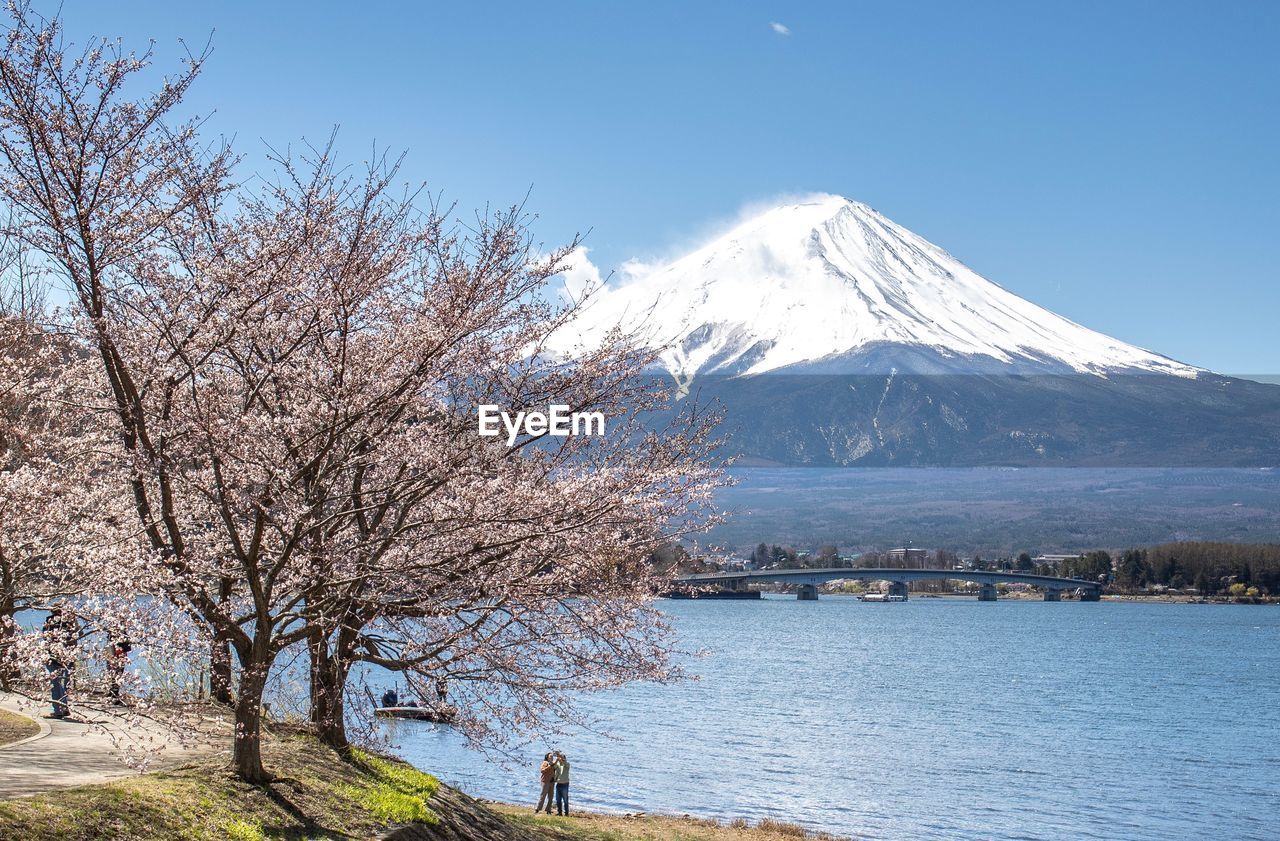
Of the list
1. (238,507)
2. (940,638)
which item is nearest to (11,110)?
(238,507)

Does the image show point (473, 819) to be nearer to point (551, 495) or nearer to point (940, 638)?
point (551, 495)

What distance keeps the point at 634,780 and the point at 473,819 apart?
57.4 ft

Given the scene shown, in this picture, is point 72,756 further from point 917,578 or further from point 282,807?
point 917,578

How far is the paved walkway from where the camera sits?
442 inches

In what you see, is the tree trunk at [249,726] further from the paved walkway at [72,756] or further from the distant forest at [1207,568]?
the distant forest at [1207,568]

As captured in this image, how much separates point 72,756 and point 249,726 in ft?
8.72

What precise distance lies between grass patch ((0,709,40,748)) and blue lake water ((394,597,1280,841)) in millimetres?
7348

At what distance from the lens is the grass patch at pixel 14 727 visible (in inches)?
554

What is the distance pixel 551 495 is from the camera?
38.7 feet

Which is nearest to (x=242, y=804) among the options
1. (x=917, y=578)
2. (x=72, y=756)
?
(x=72, y=756)

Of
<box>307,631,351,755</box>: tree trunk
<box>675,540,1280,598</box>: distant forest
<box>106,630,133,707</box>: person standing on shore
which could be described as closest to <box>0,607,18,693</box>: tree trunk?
<box>106,630,133,707</box>: person standing on shore

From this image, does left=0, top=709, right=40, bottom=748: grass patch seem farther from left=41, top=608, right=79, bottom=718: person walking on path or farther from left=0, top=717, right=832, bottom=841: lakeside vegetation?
left=41, top=608, right=79, bottom=718: person walking on path

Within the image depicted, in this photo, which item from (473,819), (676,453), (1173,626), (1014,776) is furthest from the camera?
(1173,626)

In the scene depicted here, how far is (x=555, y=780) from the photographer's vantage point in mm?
23781
